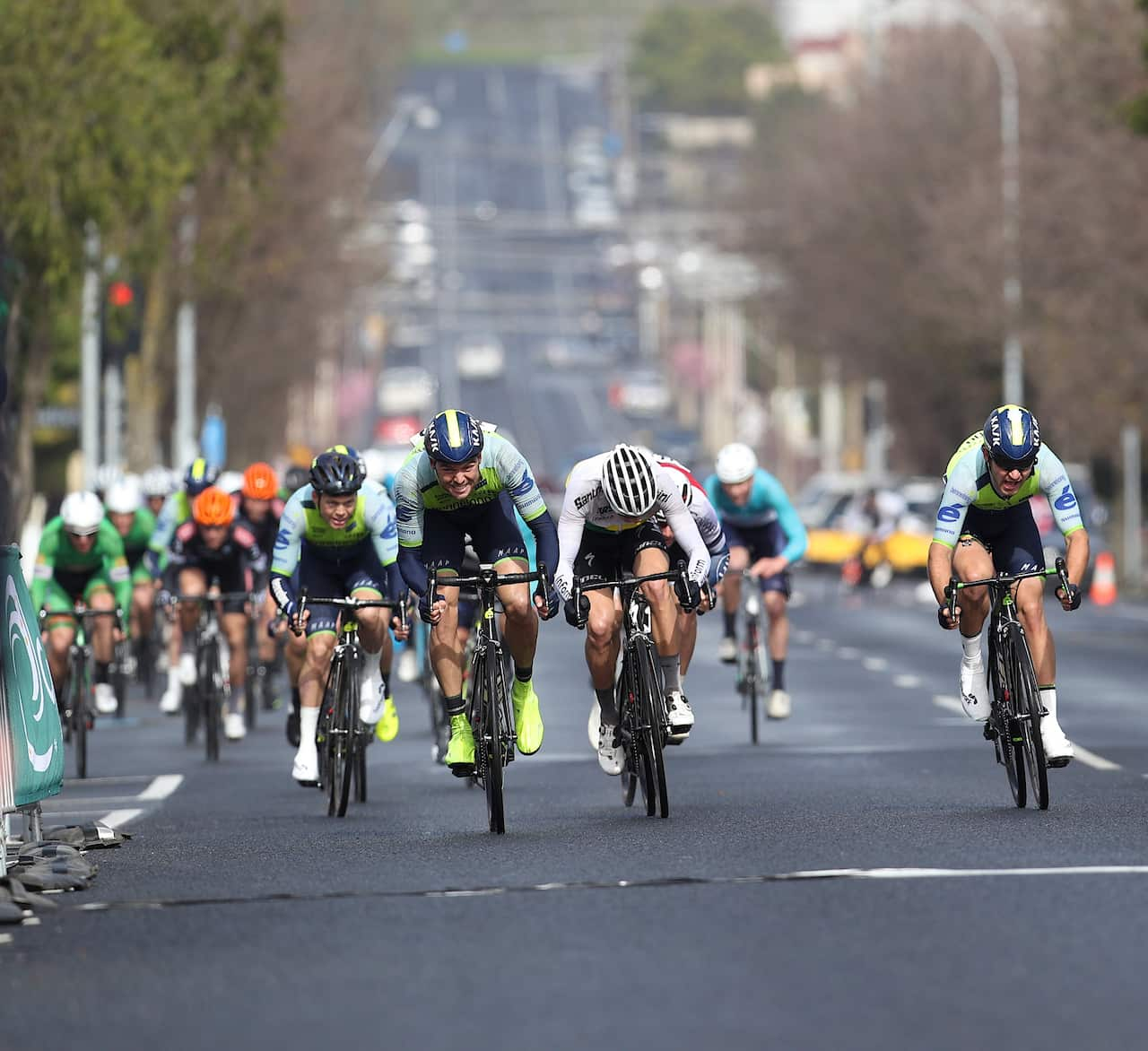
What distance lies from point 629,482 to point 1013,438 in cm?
161

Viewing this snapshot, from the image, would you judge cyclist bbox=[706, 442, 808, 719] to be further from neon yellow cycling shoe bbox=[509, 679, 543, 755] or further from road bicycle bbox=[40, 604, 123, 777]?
neon yellow cycling shoe bbox=[509, 679, 543, 755]

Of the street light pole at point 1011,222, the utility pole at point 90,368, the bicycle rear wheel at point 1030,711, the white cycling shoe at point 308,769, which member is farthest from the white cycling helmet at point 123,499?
the street light pole at point 1011,222

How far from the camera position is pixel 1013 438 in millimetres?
13602

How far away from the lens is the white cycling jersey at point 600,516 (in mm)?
13812

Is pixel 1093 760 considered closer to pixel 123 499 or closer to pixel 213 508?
pixel 213 508

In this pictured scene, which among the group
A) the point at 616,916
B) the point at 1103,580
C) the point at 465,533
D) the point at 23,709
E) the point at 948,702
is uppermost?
the point at 465,533

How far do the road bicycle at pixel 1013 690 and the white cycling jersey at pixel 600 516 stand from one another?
1.09 metres

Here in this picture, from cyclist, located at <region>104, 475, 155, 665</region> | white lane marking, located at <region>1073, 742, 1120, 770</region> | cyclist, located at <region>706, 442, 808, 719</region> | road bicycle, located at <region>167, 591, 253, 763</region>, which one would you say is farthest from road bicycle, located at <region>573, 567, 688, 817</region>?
cyclist, located at <region>104, 475, 155, 665</region>

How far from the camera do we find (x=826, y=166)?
74812mm

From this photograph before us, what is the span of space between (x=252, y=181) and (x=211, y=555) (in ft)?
64.6

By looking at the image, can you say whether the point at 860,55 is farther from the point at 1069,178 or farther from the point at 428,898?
the point at 428,898

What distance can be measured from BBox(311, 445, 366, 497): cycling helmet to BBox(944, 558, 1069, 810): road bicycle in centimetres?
313

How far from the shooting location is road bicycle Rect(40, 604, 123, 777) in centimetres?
1997

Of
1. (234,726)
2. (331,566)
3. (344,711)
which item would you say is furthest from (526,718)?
(234,726)
